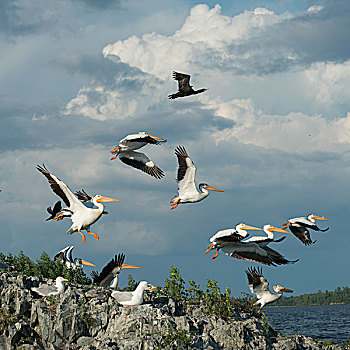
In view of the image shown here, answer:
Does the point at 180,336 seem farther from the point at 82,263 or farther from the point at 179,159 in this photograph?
the point at 82,263

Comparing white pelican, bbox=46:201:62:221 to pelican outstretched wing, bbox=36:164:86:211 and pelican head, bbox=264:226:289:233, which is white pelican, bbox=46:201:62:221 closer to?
pelican outstretched wing, bbox=36:164:86:211

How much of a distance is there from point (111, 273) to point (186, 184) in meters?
4.72

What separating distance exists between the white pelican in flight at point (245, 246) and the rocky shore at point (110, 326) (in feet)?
7.93

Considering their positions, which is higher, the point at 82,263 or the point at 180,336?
the point at 82,263

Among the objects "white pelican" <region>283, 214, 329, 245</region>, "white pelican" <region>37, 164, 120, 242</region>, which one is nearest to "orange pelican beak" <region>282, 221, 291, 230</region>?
"white pelican" <region>283, 214, 329, 245</region>

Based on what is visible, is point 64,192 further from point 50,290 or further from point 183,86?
point 183,86

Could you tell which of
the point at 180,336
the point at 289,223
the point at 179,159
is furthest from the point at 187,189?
the point at 180,336

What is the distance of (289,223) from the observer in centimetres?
2694

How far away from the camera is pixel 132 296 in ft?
72.7

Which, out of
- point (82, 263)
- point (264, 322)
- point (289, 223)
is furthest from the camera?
point (82, 263)

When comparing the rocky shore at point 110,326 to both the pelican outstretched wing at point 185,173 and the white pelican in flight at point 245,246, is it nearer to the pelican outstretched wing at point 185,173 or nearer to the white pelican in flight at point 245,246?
the white pelican in flight at point 245,246

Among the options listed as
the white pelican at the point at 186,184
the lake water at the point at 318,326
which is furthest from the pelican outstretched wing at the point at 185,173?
the lake water at the point at 318,326

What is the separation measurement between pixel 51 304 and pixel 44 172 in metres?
5.12

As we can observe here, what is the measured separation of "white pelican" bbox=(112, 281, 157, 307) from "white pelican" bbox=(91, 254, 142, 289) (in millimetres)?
1871
